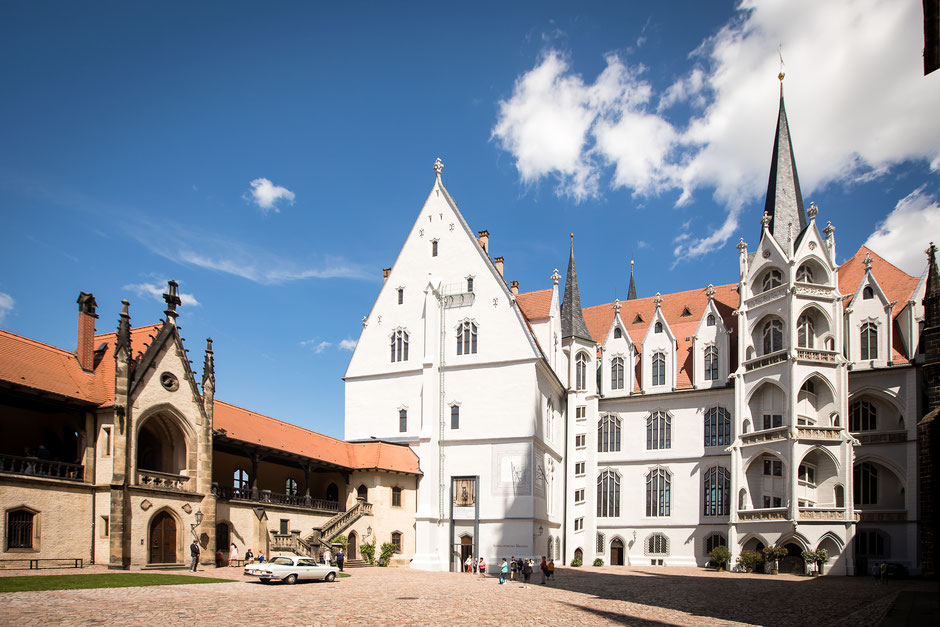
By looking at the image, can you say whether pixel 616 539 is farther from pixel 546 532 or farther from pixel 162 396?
pixel 162 396

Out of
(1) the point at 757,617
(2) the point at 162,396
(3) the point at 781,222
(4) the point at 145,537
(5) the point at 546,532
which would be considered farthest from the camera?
(3) the point at 781,222

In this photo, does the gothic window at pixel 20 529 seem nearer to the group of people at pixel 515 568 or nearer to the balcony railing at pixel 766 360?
the group of people at pixel 515 568

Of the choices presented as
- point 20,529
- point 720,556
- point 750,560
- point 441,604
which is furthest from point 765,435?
point 20,529

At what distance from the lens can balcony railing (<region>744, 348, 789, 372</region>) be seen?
1780 inches

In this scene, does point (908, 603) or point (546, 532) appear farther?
point (546, 532)

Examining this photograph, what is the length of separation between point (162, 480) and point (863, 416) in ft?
130

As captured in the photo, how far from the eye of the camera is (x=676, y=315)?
56719 mm

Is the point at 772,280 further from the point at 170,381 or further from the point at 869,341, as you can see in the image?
the point at 170,381

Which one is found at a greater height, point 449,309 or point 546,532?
point 449,309

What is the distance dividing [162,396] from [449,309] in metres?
20.1

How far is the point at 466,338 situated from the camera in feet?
151

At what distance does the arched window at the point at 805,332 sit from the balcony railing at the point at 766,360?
166cm

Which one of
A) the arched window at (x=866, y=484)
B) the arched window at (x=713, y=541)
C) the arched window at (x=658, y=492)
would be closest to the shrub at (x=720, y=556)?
the arched window at (x=713, y=541)

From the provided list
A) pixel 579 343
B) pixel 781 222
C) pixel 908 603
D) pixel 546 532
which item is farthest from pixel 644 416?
pixel 908 603
